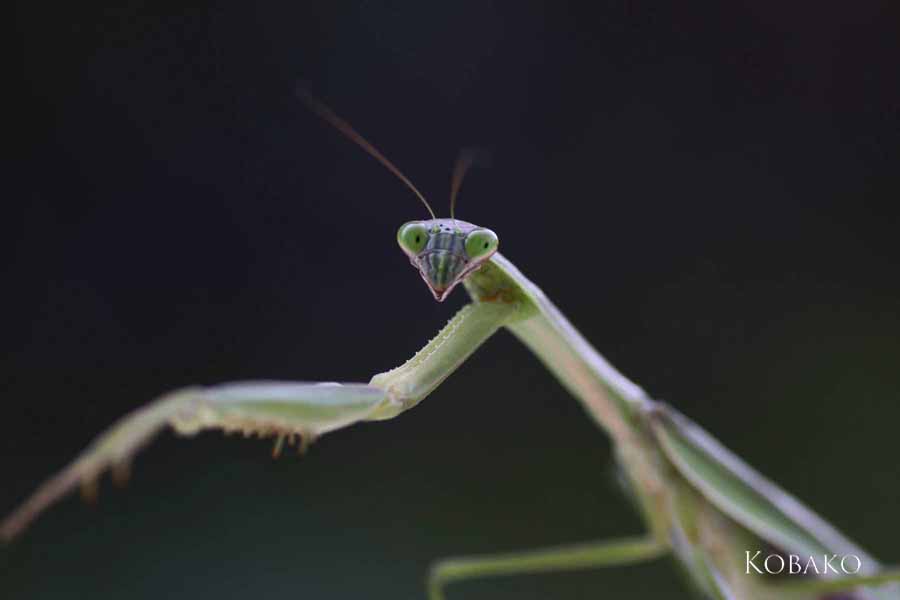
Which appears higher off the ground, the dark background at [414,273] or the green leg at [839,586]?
the dark background at [414,273]

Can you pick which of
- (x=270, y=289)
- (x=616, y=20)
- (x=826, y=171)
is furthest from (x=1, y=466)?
(x=826, y=171)

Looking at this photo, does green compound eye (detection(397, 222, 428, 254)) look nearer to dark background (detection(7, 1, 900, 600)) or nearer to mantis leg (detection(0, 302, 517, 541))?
mantis leg (detection(0, 302, 517, 541))

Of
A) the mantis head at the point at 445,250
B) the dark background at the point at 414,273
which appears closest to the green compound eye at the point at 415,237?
the mantis head at the point at 445,250

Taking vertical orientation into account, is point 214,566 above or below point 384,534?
above

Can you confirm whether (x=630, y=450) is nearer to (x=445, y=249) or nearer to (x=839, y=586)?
(x=839, y=586)

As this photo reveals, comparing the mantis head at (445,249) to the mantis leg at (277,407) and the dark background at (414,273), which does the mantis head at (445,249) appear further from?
the dark background at (414,273)

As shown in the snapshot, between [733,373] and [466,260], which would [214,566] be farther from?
[733,373]
